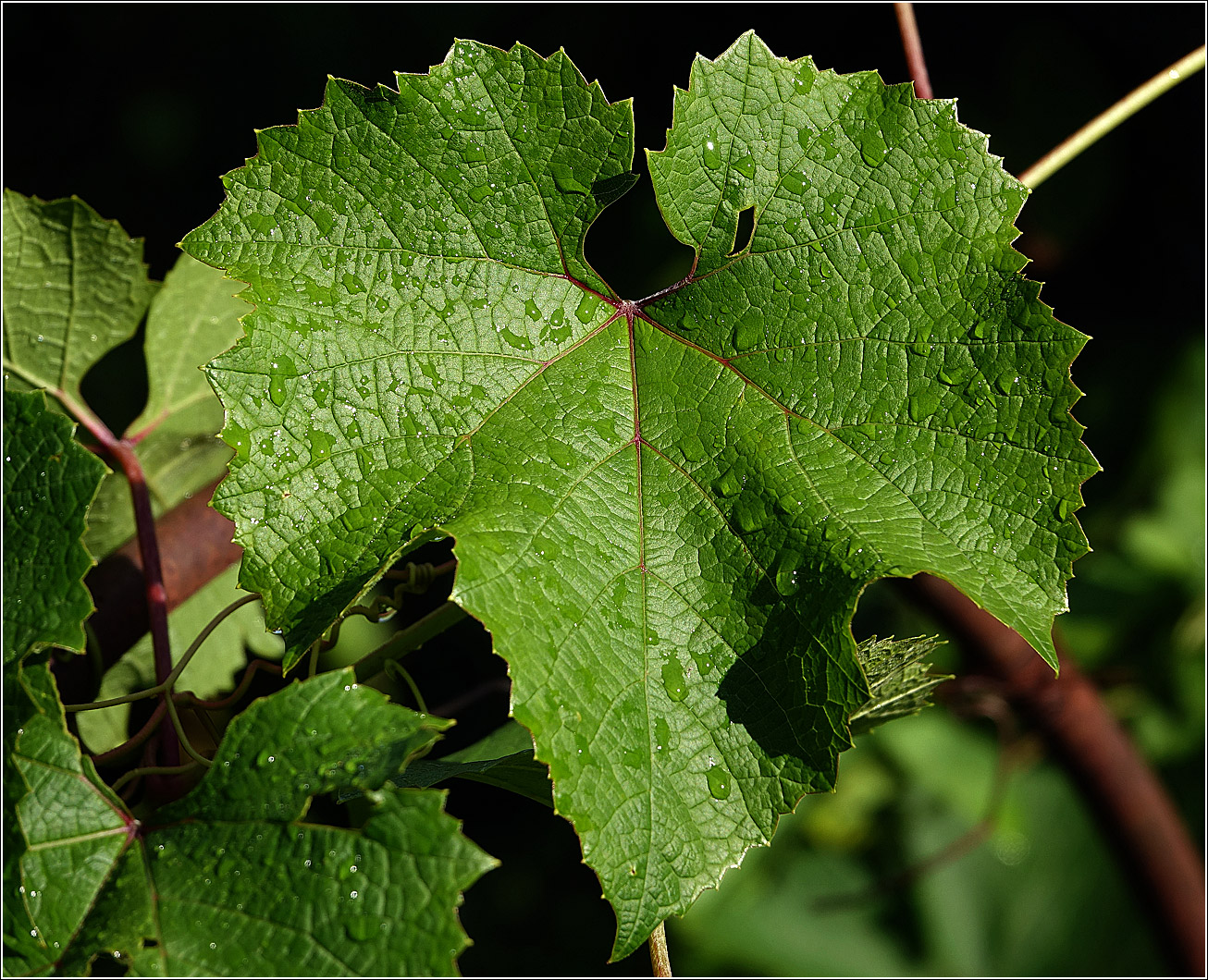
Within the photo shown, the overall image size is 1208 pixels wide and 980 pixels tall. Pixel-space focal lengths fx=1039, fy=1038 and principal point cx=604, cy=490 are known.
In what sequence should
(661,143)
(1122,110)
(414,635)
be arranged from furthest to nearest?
(661,143) < (1122,110) < (414,635)

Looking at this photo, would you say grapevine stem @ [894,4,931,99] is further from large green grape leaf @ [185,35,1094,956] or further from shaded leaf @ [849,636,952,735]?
shaded leaf @ [849,636,952,735]

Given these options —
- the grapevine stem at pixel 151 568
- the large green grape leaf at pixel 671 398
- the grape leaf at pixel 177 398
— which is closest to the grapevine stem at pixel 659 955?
the large green grape leaf at pixel 671 398

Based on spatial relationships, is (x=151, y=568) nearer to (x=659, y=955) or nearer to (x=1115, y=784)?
(x=659, y=955)

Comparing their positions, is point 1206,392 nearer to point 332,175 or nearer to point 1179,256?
point 1179,256

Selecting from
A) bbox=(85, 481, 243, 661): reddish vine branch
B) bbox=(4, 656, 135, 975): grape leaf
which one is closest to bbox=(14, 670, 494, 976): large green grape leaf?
bbox=(4, 656, 135, 975): grape leaf

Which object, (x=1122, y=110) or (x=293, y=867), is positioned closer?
(x=293, y=867)

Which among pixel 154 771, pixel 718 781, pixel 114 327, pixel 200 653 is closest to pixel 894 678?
pixel 718 781

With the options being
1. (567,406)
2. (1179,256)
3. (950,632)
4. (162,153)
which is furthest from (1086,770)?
(162,153)
